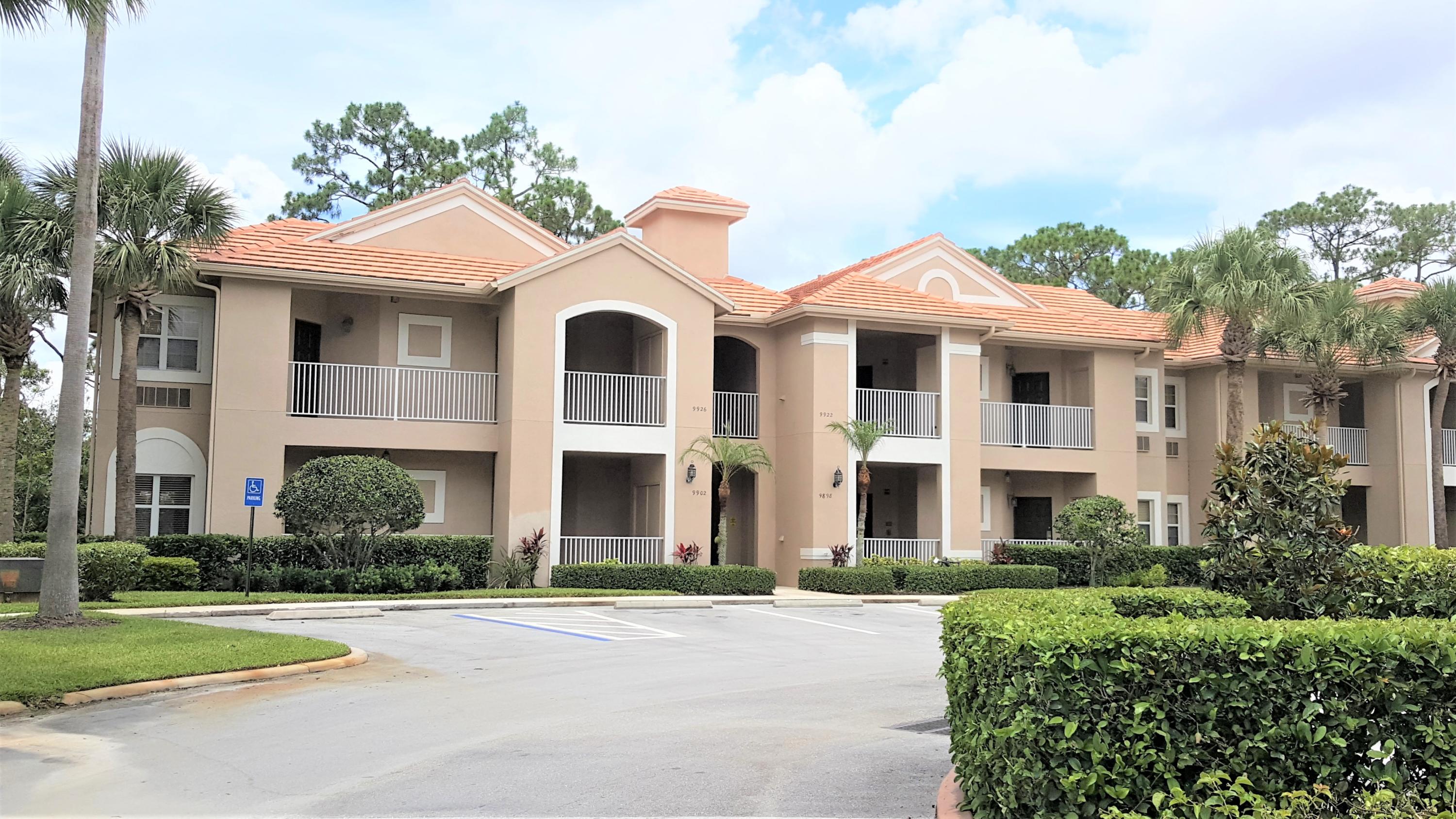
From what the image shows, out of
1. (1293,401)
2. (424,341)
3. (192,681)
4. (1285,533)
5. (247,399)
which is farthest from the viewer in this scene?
(1293,401)

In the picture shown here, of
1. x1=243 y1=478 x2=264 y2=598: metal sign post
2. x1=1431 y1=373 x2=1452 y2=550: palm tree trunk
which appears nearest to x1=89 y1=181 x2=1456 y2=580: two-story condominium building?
x1=1431 y1=373 x2=1452 y2=550: palm tree trunk

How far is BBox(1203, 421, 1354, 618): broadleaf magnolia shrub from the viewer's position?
31.7 ft

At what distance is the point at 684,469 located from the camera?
84.2 ft

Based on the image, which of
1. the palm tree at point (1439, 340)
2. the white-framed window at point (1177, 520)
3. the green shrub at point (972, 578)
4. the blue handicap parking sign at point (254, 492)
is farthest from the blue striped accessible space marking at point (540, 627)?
the palm tree at point (1439, 340)

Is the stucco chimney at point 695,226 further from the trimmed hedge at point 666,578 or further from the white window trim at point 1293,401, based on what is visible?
the white window trim at point 1293,401

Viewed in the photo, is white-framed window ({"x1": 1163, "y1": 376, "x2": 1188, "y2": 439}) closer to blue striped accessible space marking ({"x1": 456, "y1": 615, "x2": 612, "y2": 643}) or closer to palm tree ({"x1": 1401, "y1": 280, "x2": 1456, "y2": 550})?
palm tree ({"x1": 1401, "y1": 280, "x2": 1456, "y2": 550})

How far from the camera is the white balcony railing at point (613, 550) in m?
25.3

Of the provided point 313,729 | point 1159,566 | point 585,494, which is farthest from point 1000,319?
point 313,729

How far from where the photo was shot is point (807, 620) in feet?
67.2

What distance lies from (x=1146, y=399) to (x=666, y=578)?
14758 millimetres

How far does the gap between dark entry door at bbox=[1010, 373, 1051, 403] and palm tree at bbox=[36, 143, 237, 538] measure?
1913cm

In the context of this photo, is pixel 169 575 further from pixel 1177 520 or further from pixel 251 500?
pixel 1177 520

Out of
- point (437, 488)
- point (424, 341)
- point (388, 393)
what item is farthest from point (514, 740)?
point (424, 341)

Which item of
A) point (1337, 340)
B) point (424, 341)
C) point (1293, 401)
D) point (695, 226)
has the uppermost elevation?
point (695, 226)
